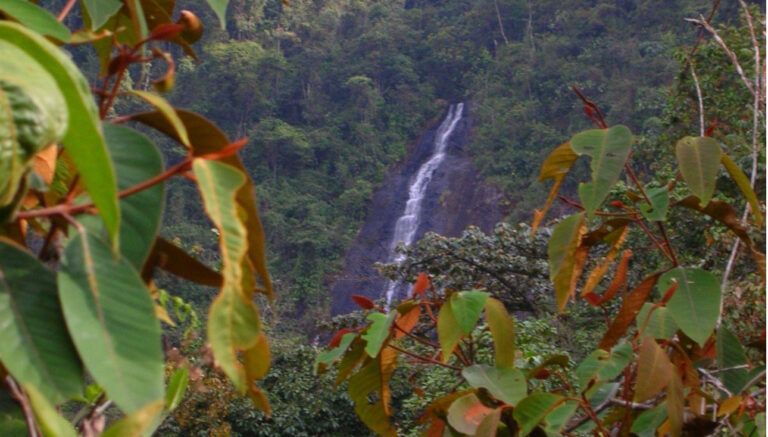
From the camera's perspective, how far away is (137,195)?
0.29 meters

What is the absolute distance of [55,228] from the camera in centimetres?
30

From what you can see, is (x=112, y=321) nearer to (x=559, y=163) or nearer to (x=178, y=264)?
(x=178, y=264)

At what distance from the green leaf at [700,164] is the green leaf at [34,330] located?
0.55 m

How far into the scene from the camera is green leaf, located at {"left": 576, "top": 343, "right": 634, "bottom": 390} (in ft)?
2.55

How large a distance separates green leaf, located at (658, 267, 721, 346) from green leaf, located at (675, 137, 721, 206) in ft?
0.27

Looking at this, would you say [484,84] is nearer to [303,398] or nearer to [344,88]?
[344,88]

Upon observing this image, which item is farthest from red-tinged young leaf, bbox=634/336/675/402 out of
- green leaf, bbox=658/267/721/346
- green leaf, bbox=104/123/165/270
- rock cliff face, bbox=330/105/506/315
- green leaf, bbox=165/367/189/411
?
rock cliff face, bbox=330/105/506/315

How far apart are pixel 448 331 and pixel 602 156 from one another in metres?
0.20

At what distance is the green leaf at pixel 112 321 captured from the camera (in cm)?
23

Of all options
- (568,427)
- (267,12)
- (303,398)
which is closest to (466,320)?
(568,427)

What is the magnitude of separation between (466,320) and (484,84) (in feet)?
54.0

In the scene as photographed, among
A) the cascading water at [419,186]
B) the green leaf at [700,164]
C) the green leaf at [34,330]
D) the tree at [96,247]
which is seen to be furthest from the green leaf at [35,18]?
the cascading water at [419,186]

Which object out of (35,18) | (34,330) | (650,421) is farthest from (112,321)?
(650,421)

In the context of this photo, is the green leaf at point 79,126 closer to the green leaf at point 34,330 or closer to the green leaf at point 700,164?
the green leaf at point 34,330
